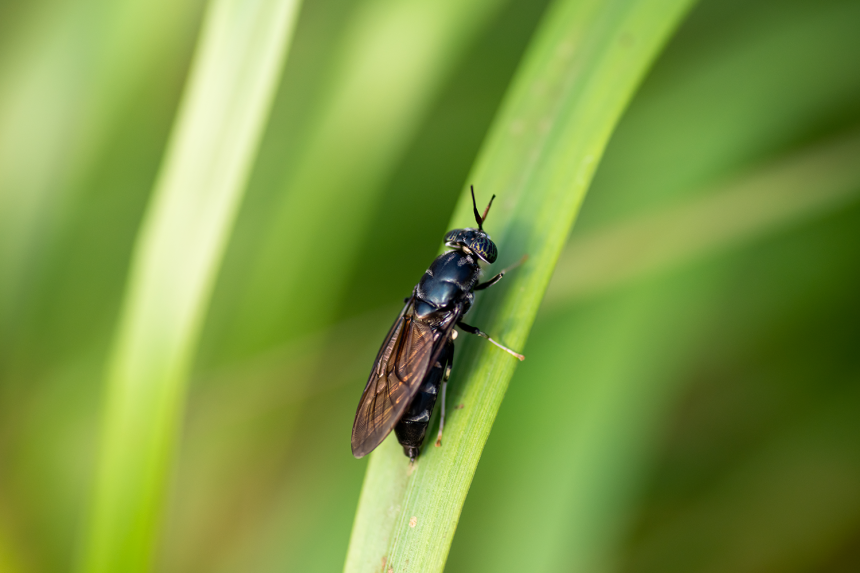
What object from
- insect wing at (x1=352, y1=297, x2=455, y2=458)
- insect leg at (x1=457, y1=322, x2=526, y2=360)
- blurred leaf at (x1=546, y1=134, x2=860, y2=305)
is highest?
blurred leaf at (x1=546, y1=134, x2=860, y2=305)

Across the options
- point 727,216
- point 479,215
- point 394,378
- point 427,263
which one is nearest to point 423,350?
point 394,378

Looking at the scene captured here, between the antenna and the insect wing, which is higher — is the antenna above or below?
above

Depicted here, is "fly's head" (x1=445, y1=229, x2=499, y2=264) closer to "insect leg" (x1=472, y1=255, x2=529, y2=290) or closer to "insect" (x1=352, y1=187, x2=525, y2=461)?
"insect" (x1=352, y1=187, x2=525, y2=461)

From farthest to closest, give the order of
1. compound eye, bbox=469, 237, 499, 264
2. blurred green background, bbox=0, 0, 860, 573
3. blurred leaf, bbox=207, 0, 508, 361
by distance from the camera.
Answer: blurred leaf, bbox=207, 0, 508, 361 < blurred green background, bbox=0, 0, 860, 573 < compound eye, bbox=469, 237, 499, 264

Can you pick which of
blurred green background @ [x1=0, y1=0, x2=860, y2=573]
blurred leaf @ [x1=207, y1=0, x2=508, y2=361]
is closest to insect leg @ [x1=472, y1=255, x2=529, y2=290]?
blurred green background @ [x1=0, y1=0, x2=860, y2=573]

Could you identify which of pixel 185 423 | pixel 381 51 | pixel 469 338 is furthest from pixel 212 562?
pixel 381 51

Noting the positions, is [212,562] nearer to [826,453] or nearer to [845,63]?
[826,453]
